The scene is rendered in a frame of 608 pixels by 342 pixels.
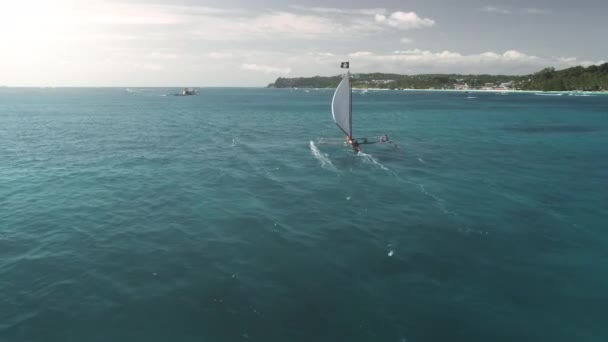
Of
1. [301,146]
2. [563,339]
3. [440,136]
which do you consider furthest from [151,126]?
[563,339]

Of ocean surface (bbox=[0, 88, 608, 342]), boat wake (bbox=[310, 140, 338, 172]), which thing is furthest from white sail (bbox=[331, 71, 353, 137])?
ocean surface (bbox=[0, 88, 608, 342])

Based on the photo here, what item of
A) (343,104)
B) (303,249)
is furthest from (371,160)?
(303,249)

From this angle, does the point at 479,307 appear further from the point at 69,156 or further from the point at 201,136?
the point at 201,136

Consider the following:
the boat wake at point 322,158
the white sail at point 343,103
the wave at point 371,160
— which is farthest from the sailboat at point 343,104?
the boat wake at point 322,158

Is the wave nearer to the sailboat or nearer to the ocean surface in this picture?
the ocean surface

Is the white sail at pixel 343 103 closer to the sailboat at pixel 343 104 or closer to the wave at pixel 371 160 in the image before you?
the sailboat at pixel 343 104
